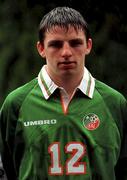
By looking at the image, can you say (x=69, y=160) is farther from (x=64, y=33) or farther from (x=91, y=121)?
(x=64, y=33)

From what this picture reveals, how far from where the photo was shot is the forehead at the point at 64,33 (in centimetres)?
358

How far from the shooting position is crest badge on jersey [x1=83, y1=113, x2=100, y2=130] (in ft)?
11.9

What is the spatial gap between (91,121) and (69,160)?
21 centimetres

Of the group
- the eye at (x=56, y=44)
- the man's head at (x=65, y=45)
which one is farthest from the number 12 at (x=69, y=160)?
the eye at (x=56, y=44)

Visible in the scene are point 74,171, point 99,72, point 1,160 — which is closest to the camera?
point 74,171

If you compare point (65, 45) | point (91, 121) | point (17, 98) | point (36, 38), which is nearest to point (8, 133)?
point (17, 98)

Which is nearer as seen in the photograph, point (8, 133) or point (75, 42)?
point (75, 42)

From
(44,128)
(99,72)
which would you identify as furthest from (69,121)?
(99,72)

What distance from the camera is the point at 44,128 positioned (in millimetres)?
3621

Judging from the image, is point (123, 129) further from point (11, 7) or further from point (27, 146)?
point (11, 7)

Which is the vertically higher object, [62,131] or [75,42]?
[75,42]

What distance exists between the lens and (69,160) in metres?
3.59

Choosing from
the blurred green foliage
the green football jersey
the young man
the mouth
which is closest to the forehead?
the young man

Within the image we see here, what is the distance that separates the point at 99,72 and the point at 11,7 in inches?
34.2
